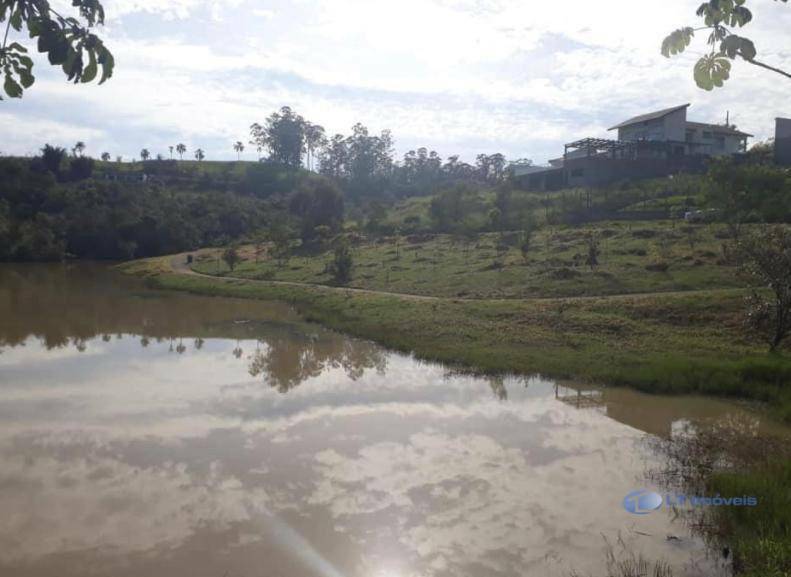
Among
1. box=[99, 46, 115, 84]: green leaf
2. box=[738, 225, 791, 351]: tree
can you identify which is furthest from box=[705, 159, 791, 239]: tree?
box=[99, 46, 115, 84]: green leaf

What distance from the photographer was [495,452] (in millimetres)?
12352

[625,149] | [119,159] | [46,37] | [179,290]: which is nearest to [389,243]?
[179,290]

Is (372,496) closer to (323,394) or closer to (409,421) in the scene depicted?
(409,421)

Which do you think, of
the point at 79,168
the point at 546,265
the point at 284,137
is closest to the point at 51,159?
the point at 79,168

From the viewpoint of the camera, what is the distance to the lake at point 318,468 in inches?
334

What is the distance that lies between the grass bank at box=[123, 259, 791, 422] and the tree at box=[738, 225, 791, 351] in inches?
39.1

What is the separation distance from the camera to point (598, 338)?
21062mm

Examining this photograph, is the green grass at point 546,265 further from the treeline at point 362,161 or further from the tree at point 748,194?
the treeline at point 362,161

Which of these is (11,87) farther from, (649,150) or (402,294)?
(649,150)

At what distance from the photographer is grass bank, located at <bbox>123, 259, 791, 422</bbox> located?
54.9ft

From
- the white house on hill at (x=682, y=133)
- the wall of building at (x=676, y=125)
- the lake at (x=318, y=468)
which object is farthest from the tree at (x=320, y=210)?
the lake at (x=318, y=468)

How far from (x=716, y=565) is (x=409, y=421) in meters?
7.56

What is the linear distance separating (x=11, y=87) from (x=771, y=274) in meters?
19.1

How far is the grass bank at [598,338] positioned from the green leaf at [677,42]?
13.8 m
